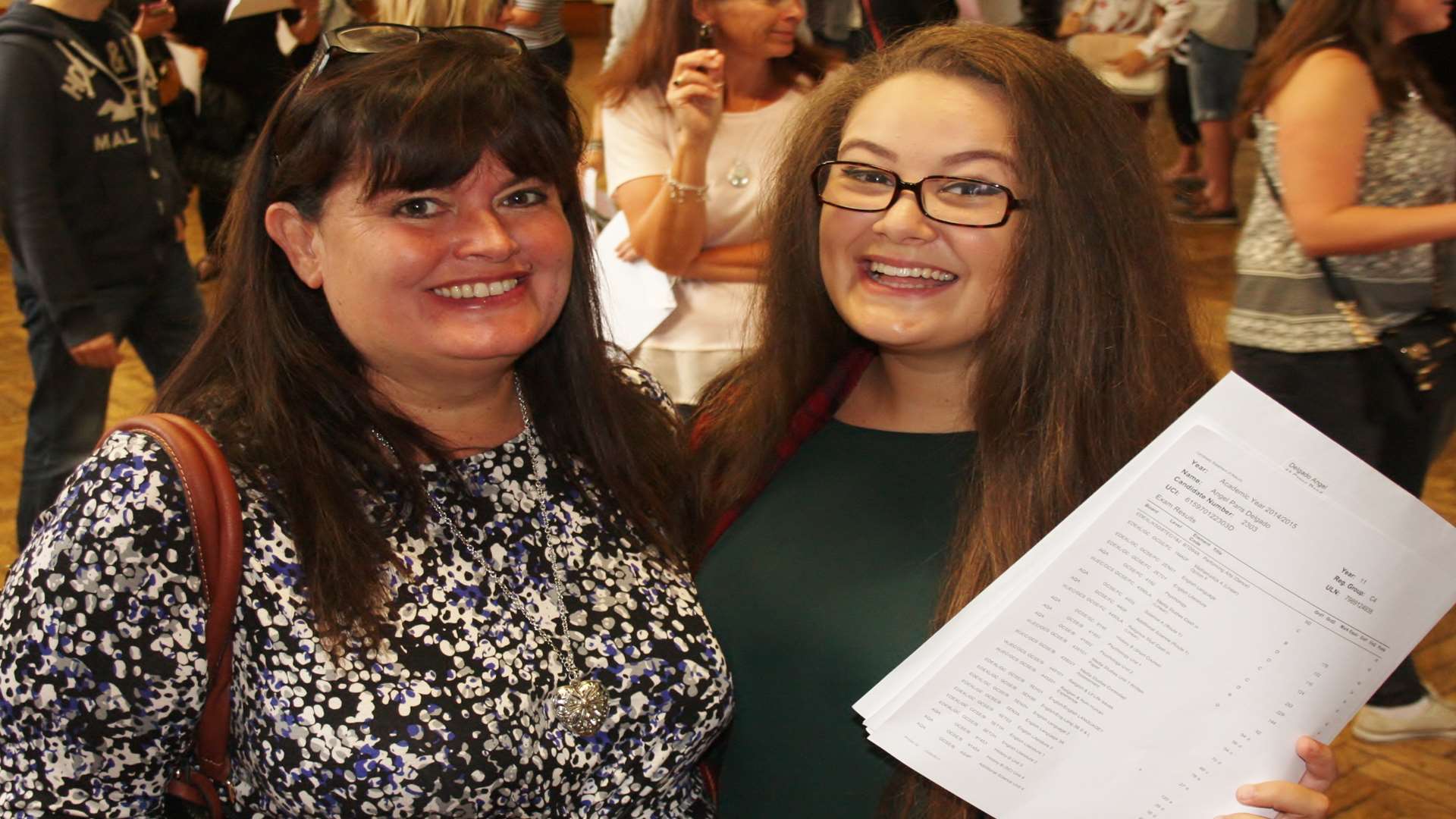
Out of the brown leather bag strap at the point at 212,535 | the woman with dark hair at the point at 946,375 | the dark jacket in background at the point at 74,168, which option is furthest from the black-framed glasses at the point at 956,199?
the dark jacket in background at the point at 74,168

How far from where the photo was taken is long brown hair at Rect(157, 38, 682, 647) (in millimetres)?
1576

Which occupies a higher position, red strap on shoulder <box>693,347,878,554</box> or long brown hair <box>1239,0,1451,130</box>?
long brown hair <box>1239,0,1451,130</box>

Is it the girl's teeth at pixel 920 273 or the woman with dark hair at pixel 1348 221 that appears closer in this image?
the girl's teeth at pixel 920 273

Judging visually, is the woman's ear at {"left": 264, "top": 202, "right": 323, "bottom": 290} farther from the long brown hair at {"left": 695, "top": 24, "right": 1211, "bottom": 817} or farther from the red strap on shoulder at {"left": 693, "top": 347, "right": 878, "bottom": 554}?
the long brown hair at {"left": 695, "top": 24, "right": 1211, "bottom": 817}

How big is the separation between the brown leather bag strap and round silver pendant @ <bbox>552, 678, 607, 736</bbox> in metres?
0.38

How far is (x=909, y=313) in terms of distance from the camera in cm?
172

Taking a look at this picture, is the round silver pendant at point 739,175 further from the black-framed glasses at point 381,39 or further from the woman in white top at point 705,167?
the black-framed glasses at point 381,39

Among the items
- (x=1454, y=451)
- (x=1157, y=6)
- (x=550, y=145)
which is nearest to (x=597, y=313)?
(x=550, y=145)

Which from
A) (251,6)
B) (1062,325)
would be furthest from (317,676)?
(251,6)

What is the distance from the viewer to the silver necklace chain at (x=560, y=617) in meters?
1.64

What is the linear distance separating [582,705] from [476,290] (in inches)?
20.6

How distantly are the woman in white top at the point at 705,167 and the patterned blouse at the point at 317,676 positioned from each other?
123 centimetres

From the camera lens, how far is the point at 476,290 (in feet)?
5.45

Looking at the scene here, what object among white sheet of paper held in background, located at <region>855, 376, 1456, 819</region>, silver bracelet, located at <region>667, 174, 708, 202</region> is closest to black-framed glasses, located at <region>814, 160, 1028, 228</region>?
white sheet of paper held in background, located at <region>855, 376, 1456, 819</region>
